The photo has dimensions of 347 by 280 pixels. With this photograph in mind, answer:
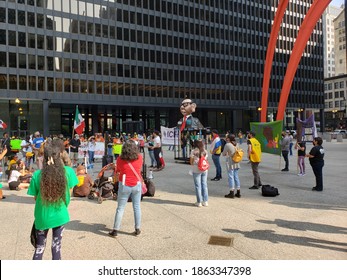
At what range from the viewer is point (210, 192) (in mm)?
10250

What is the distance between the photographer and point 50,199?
165 inches

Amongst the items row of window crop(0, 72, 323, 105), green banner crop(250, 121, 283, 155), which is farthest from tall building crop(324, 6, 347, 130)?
green banner crop(250, 121, 283, 155)

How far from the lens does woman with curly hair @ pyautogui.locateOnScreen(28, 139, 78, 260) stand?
4.18 m

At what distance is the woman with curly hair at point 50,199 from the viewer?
4.18m

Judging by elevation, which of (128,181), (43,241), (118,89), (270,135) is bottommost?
(43,241)

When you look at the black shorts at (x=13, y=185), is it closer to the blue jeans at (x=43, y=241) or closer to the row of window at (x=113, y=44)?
the blue jeans at (x=43, y=241)

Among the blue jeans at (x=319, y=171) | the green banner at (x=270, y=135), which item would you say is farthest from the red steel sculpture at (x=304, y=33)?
the blue jeans at (x=319, y=171)

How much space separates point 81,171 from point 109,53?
50156mm

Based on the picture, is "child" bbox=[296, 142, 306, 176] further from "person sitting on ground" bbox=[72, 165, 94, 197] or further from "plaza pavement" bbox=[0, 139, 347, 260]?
"person sitting on ground" bbox=[72, 165, 94, 197]

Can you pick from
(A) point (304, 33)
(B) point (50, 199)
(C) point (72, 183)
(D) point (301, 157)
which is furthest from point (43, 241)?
(A) point (304, 33)

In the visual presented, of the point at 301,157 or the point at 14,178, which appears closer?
the point at 14,178

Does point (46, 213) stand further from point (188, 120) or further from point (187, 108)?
point (187, 108)

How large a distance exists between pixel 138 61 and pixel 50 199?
58507 mm

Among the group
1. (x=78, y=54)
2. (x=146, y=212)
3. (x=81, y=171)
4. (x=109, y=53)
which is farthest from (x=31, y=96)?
(x=146, y=212)
